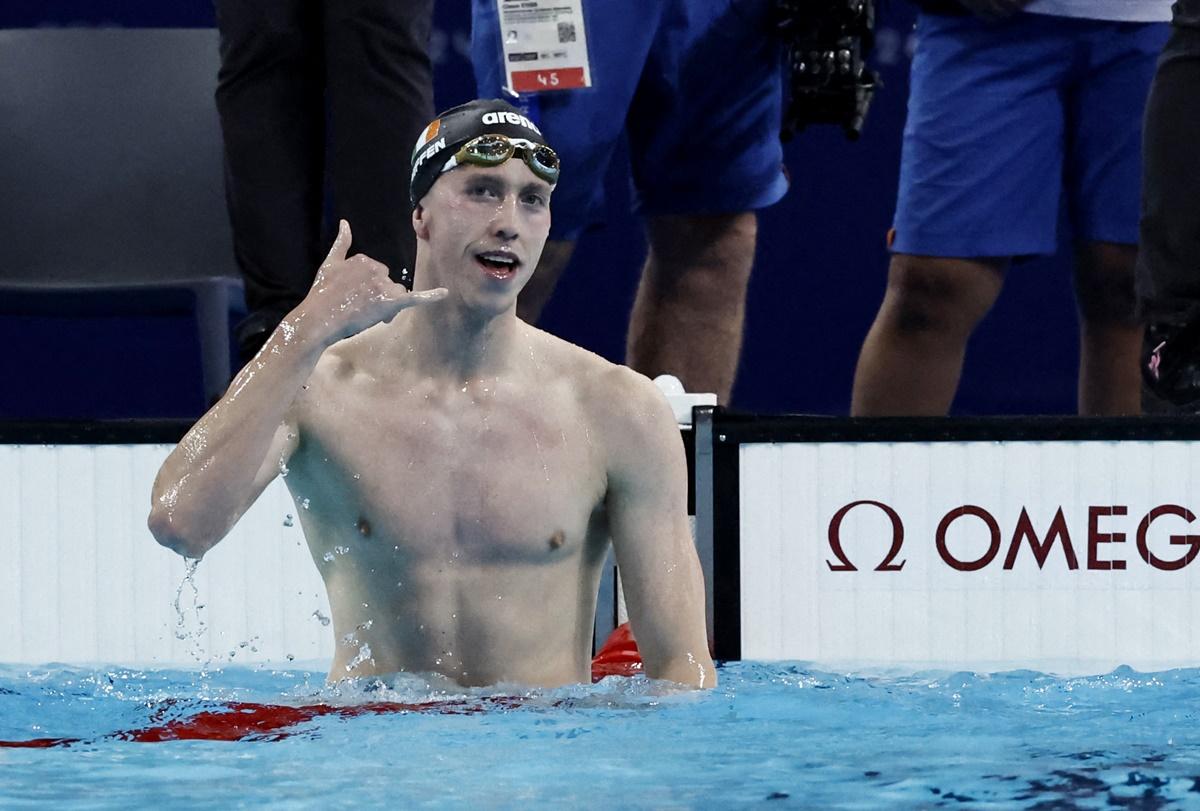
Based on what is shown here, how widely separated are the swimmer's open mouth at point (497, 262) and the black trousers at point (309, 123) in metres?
1.14

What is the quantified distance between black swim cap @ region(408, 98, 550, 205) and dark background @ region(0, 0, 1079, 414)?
2.77 meters

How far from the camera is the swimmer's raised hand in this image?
9.22 ft

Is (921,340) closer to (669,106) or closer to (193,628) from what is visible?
(669,106)

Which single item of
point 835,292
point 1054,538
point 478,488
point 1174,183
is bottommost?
point 1054,538

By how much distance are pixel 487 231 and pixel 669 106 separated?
5.50 ft

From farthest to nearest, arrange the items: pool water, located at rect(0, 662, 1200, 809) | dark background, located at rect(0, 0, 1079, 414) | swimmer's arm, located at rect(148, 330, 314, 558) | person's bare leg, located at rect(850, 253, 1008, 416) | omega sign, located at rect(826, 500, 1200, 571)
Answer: dark background, located at rect(0, 0, 1079, 414) < person's bare leg, located at rect(850, 253, 1008, 416) < omega sign, located at rect(826, 500, 1200, 571) < swimmer's arm, located at rect(148, 330, 314, 558) < pool water, located at rect(0, 662, 1200, 809)

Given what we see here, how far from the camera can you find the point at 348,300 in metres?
2.81

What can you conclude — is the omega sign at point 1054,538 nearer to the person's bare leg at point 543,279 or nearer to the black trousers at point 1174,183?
the black trousers at point 1174,183

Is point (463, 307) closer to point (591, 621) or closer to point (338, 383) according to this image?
point (338, 383)

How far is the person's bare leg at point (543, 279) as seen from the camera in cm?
452

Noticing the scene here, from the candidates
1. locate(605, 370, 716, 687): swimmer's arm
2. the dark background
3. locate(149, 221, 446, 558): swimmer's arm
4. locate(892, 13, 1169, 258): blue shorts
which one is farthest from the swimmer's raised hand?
the dark background

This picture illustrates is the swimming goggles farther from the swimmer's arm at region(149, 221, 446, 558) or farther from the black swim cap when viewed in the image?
the swimmer's arm at region(149, 221, 446, 558)

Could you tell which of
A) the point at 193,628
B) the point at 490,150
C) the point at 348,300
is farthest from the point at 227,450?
the point at 193,628

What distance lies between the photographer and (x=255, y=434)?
111 inches
